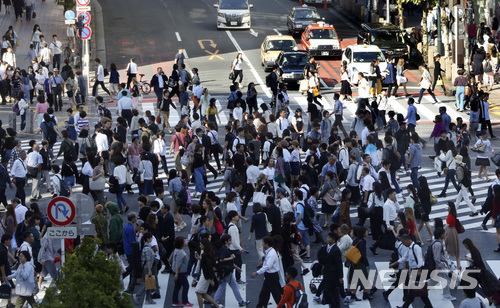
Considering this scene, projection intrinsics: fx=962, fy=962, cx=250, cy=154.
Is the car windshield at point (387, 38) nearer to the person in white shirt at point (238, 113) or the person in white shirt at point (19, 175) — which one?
the person in white shirt at point (238, 113)

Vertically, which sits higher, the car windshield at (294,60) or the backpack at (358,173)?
the backpack at (358,173)

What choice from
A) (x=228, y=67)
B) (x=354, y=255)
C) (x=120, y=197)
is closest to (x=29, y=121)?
(x=120, y=197)

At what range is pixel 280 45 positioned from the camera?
43.6 metres

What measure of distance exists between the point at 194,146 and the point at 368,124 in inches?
188

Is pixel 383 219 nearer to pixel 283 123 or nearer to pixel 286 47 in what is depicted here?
pixel 283 123

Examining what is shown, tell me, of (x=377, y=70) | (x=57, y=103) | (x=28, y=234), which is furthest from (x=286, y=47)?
(x=28, y=234)

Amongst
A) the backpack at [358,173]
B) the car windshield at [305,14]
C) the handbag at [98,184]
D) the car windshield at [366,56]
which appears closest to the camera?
the handbag at [98,184]

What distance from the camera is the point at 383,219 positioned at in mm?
20234

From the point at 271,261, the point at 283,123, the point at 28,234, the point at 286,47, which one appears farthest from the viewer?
the point at 286,47

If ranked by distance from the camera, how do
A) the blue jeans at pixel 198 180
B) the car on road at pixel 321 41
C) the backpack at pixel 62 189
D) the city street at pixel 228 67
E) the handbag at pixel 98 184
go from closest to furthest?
1. the city street at pixel 228 67
2. the handbag at pixel 98 184
3. the backpack at pixel 62 189
4. the blue jeans at pixel 198 180
5. the car on road at pixel 321 41

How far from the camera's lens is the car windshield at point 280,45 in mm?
43344

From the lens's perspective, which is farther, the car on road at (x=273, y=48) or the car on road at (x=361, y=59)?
the car on road at (x=273, y=48)

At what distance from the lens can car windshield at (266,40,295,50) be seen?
142 ft

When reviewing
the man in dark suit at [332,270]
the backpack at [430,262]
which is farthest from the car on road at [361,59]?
the man in dark suit at [332,270]
